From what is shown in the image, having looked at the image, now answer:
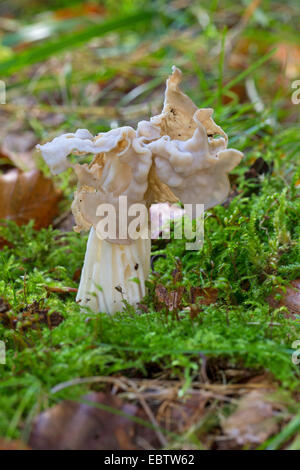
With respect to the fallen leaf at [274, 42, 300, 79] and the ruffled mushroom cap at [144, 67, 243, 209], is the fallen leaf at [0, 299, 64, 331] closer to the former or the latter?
the ruffled mushroom cap at [144, 67, 243, 209]

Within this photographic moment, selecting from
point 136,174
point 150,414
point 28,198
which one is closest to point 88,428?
point 150,414

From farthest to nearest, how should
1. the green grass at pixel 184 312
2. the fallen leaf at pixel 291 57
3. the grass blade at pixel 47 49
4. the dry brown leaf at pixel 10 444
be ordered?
the fallen leaf at pixel 291 57 < the grass blade at pixel 47 49 < the green grass at pixel 184 312 < the dry brown leaf at pixel 10 444

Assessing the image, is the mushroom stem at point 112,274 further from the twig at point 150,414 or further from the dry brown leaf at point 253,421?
the dry brown leaf at point 253,421

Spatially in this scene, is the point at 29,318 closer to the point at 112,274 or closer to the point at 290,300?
the point at 112,274

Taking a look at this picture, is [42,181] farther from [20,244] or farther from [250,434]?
[250,434]

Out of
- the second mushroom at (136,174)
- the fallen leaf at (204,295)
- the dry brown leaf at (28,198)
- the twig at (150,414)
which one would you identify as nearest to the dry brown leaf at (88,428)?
the twig at (150,414)
